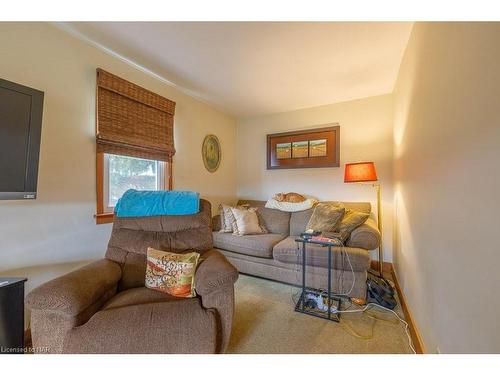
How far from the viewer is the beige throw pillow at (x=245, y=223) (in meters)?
2.64

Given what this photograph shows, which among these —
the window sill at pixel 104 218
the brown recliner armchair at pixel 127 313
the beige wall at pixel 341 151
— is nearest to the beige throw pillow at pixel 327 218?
the beige wall at pixel 341 151

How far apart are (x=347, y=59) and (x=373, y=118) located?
3.87 feet

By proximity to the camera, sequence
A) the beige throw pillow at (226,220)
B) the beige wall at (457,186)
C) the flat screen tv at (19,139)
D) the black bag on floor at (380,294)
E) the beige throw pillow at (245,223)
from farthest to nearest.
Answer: the beige throw pillow at (226,220) < the beige throw pillow at (245,223) < the black bag on floor at (380,294) < the flat screen tv at (19,139) < the beige wall at (457,186)

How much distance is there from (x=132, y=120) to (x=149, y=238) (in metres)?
1.26

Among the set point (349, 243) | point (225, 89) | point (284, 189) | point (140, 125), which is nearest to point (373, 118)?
point (284, 189)

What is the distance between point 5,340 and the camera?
106 centimetres

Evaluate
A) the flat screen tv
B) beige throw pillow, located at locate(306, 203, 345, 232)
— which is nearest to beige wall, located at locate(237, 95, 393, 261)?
beige throw pillow, located at locate(306, 203, 345, 232)

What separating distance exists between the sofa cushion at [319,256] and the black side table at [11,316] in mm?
1926

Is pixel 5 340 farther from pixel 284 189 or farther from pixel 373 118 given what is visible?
pixel 373 118

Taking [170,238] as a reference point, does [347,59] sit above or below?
above

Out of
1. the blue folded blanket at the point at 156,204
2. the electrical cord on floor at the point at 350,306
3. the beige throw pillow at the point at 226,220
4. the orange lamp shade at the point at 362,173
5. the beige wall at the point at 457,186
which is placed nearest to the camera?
the beige wall at the point at 457,186

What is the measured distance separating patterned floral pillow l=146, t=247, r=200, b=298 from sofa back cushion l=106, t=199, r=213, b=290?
0.16 m

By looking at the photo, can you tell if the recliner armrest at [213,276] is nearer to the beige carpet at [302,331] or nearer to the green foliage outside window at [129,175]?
the beige carpet at [302,331]

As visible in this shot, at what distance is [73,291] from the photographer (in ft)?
3.45
